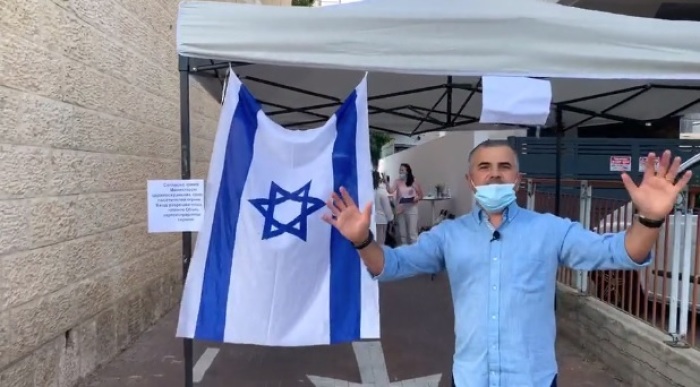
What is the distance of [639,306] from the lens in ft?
18.1

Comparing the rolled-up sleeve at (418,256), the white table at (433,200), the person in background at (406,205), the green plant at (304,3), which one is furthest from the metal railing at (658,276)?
the green plant at (304,3)

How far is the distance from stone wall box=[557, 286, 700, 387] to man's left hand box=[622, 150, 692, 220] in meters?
2.55

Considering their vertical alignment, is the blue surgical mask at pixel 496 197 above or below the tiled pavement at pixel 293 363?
above

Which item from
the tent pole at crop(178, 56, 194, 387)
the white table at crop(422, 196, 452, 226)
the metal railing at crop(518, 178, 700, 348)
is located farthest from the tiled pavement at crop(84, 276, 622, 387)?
the white table at crop(422, 196, 452, 226)

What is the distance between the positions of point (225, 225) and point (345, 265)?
713mm

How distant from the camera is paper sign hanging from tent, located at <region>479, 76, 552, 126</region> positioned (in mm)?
3768

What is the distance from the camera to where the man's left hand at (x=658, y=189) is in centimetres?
229

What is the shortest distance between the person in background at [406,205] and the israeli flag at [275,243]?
7.25m

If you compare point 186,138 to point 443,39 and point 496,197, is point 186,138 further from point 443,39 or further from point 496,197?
point 496,197

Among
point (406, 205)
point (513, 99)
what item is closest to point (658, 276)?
point (513, 99)

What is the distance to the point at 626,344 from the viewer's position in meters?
5.24

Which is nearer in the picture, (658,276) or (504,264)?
(504,264)

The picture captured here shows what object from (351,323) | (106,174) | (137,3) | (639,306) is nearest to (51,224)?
(106,174)

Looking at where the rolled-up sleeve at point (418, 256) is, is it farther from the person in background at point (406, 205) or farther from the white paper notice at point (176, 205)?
the person in background at point (406, 205)
